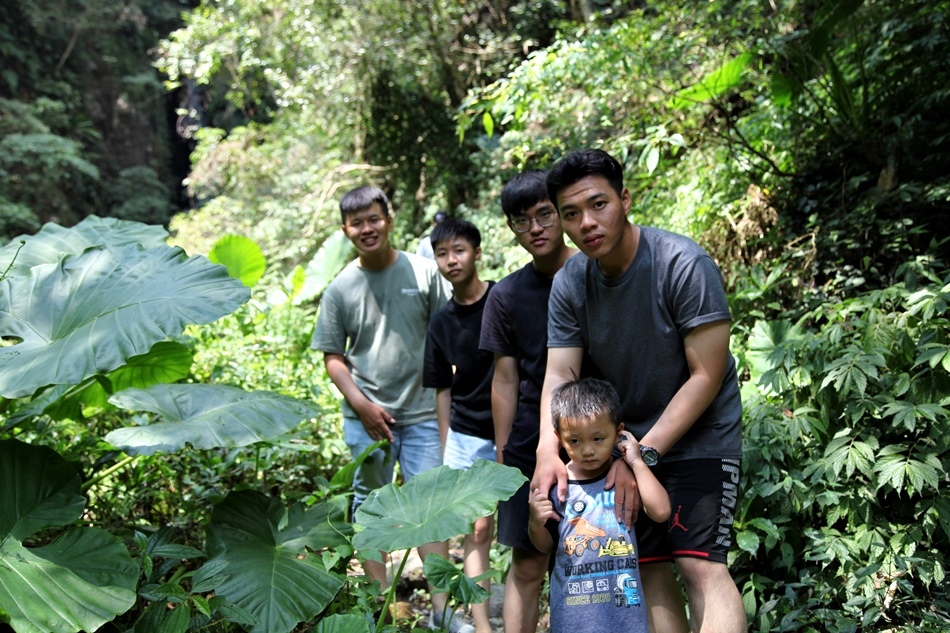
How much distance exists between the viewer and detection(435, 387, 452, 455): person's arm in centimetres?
301

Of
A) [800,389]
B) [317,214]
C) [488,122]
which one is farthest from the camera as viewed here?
[317,214]

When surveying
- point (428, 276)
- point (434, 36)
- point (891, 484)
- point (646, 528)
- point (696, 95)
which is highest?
point (434, 36)

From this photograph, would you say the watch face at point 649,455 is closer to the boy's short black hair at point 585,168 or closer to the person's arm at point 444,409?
the boy's short black hair at point 585,168

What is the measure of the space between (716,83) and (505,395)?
3249 millimetres

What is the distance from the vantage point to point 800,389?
3.09 m

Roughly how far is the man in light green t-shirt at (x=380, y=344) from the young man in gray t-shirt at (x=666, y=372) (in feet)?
3.69

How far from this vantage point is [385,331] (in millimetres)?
3223

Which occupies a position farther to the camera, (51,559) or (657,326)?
(51,559)

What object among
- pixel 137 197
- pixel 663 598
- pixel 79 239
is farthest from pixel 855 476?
pixel 137 197

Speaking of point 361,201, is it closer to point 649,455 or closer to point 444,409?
point 444,409

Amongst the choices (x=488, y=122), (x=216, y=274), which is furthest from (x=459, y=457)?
(x=488, y=122)

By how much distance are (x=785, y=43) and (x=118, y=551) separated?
4446 mm

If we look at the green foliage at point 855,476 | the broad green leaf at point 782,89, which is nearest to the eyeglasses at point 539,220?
the green foliage at point 855,476

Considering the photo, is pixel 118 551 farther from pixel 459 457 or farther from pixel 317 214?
pixel 317 214
